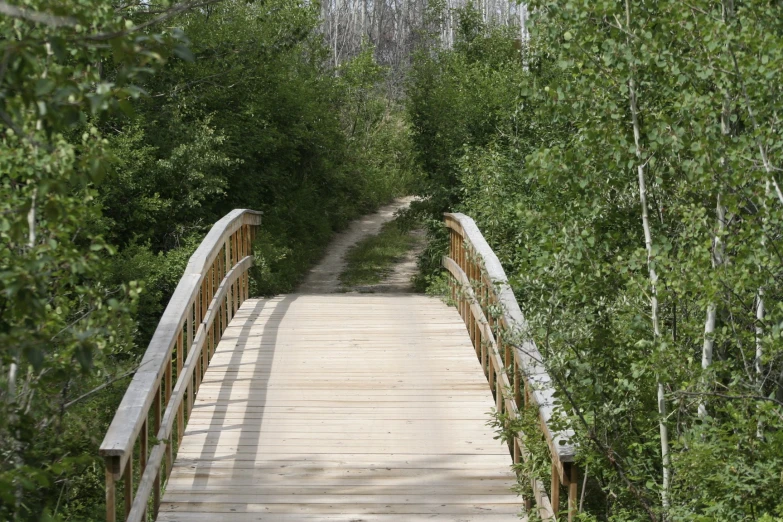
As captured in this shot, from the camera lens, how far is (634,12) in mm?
4695

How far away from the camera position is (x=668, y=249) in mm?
4332

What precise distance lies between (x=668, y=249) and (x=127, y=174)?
11.0m

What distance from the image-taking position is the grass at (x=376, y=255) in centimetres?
1936

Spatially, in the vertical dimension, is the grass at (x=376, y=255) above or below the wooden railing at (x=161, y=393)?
below

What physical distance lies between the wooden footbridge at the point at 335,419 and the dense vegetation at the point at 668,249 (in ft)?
1.07

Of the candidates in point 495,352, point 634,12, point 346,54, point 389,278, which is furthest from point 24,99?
point 346,54

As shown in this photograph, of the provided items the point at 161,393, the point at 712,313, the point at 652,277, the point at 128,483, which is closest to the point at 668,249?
the point at 652,277

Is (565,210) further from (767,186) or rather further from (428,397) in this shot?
(428,397)

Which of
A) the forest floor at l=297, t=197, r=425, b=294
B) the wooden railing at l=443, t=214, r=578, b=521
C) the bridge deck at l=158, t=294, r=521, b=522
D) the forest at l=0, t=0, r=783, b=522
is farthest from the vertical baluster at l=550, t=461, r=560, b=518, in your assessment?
the forest floor at l=297, t=197, r=425, b=294

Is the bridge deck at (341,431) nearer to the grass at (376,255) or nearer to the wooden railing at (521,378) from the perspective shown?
the wooden railing at (521,378)

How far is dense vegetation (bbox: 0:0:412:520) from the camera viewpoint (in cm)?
244

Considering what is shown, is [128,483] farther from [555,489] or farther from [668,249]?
[668,249]

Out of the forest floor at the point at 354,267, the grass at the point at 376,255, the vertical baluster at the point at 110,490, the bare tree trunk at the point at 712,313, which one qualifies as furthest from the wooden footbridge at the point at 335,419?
the grass at the point at 376,255

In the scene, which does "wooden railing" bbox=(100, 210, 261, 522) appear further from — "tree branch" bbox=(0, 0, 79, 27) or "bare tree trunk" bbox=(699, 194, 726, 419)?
"bare tree trunk" bbox=(699, 194, 726, 419)
